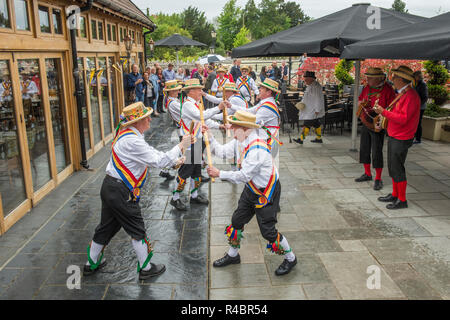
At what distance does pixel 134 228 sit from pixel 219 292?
1.07 metres

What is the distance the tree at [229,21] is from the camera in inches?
2869

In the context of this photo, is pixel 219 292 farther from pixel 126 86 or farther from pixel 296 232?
pixel 126 86

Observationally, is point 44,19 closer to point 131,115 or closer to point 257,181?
point 131,115

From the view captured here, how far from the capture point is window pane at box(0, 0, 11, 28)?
5062 mm

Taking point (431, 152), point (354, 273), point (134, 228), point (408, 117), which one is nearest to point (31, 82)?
point (134, 228)

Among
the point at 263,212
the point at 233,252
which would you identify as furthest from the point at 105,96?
the point at 263,212

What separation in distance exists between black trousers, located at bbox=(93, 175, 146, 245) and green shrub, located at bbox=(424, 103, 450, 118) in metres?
9.03

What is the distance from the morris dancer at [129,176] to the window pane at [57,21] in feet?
13.3

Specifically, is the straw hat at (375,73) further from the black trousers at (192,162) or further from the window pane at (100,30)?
the window pane at (100,30)

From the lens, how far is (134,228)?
386 cm

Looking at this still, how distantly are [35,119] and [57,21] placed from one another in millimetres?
2085

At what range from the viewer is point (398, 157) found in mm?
5750

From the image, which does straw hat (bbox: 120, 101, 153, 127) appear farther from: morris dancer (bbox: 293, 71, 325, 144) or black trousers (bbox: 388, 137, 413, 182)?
morris dancer (bbox: 293, 71, 325, 144)

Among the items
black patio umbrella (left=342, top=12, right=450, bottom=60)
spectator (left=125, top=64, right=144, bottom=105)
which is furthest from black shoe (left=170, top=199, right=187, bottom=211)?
spectator (left=125, top=64, right=144, bottom=105)
